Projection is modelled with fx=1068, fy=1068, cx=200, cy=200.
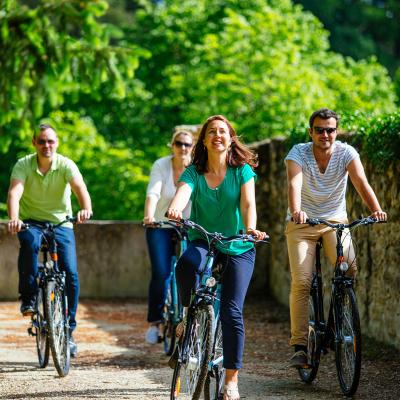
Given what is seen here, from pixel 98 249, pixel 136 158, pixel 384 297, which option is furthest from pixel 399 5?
pixel 384 297

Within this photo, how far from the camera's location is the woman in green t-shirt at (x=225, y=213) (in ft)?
20.4

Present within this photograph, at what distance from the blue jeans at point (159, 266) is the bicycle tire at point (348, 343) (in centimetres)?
238

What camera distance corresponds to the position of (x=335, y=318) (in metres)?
7.08

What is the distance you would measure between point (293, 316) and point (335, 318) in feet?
1.31

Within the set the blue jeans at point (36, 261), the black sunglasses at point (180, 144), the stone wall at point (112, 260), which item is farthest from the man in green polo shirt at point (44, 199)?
the stone wall at point (112, 260)

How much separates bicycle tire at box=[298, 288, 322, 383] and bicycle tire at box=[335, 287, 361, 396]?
0.74 feet

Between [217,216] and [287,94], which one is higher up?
[287,94]

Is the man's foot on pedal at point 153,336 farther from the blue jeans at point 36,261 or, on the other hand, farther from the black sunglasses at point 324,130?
the black sunglasses at point 324,130

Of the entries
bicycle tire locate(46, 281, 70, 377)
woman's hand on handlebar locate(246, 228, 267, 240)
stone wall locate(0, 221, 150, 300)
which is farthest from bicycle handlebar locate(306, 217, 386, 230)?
stone wall locate(0, 221, 150, 300)

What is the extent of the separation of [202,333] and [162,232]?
3.01 meters

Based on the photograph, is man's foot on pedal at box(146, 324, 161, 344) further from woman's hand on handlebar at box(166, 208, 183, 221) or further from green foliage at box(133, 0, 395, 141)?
green foliage at box(133, 0, 395, 141)

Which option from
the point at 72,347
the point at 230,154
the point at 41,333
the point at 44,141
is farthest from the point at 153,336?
the point at 230,154

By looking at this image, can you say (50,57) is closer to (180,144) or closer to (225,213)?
(225,213)

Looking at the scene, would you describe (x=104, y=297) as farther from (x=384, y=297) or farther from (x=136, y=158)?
(x=136, y=158)
